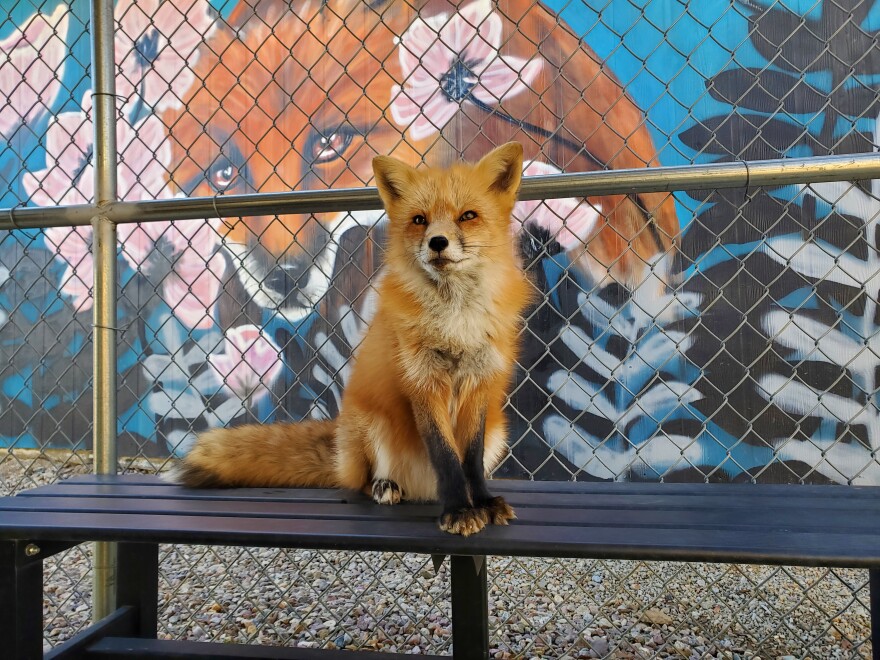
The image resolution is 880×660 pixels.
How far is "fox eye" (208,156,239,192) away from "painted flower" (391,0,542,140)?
Result: 1.30 meters

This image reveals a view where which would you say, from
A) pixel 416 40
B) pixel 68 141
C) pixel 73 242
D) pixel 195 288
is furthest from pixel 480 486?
pixel 68 141

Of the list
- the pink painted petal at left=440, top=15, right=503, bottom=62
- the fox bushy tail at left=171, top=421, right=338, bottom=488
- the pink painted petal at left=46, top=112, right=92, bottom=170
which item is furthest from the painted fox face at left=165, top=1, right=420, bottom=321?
the fox bushy tail at left=171, top=421, right=338, bottom=488

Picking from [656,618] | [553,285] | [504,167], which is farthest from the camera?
[553,285]

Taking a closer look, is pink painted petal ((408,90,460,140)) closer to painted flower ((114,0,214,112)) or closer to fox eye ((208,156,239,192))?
fox eye ((208,156,239,192))

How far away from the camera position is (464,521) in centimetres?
98

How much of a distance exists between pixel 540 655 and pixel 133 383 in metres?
3.48

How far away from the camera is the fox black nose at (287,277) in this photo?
11.5ft

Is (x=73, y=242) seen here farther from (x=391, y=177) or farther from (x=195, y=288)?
(x=391, y=177)

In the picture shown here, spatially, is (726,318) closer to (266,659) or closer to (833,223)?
(833,223)

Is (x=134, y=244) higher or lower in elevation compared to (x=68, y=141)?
lower

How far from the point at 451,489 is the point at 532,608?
131 cm

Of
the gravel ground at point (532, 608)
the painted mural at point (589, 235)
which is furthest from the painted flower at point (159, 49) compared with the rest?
the gravel ground at point (532, 608)

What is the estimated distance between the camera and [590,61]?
118 inches

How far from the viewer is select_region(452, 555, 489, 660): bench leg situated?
1.11 meters
